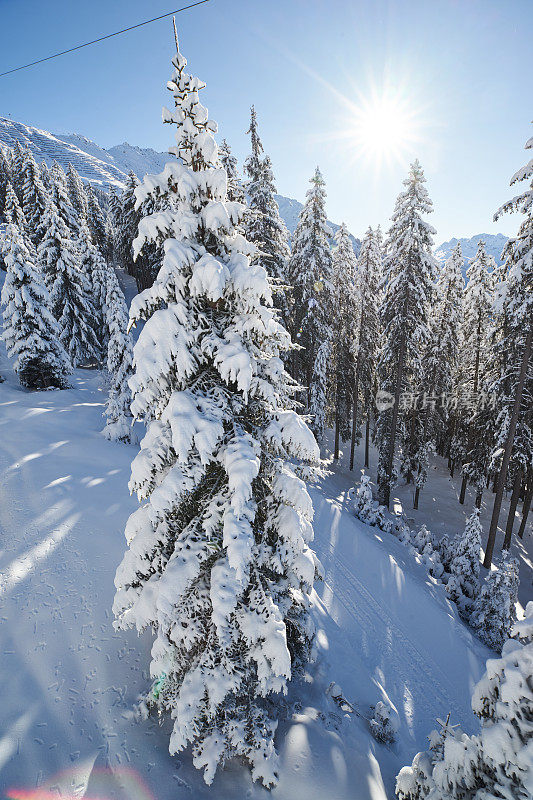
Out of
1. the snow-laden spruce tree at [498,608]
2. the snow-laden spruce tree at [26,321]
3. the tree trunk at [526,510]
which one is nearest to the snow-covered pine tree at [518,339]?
the snow-laden spruce tree at [498,608]

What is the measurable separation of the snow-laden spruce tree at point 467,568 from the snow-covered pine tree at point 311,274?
38.8 ft

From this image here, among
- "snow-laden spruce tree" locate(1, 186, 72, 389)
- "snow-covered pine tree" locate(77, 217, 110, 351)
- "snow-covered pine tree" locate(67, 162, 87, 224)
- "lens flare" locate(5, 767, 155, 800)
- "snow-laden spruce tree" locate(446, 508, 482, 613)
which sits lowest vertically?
"snow-laden spruce tree" locate(446, 508, 482, 613)

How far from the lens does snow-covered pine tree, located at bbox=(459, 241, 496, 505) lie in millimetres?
21219

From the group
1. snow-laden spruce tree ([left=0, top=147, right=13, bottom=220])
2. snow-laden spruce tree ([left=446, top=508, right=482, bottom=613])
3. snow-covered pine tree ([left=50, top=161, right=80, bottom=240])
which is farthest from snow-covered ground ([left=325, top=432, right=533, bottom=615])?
snow-laden spruce tree ([left=0, top=147, right=13, bottom=220])

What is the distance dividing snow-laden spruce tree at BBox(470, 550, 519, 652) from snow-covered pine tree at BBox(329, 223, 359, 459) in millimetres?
15972

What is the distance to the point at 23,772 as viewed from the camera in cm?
460

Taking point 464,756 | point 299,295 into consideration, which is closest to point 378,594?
point 464,756

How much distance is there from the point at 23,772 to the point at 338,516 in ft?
40.6

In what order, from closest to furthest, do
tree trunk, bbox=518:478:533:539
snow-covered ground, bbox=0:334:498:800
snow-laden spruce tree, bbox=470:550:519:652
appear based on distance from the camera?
1. snow-covered ground, bbox=0:334:498:800
2. snow-laden spruce tree, bbox=470:550:519:652
3. tree trunk, bbox=518:478:533:539

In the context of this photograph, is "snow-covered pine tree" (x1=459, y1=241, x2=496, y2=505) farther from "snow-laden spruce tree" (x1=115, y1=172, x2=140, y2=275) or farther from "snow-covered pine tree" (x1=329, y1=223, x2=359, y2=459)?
"snow-laden spruce tree" (x1=115, y1=172, x2=140, y2=275)

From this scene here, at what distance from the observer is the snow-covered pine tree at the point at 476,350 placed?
21.2 m

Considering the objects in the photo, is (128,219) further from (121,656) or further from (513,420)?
(121,656)

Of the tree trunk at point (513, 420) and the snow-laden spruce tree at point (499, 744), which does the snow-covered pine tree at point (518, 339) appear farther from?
the snow-laden spruce tree at point (499, 744)

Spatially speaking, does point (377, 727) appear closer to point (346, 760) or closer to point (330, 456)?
point (346, 760)
